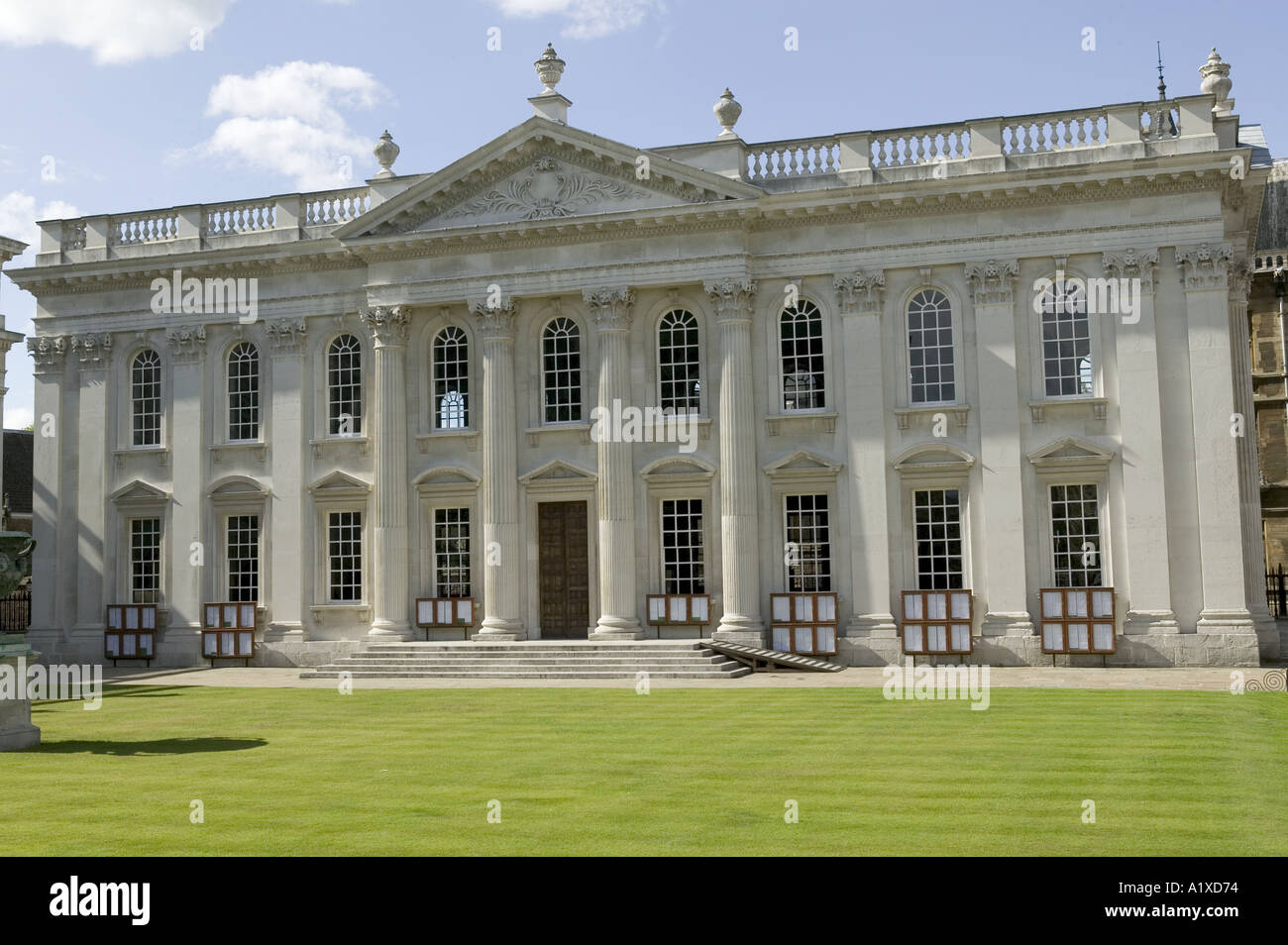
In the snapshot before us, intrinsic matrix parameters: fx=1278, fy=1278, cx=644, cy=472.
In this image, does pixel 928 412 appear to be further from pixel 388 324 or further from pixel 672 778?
pixel 672 778

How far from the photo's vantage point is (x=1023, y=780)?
1285 centimetres

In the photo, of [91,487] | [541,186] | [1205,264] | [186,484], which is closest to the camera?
[1205,264]

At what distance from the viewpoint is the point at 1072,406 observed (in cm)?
2925

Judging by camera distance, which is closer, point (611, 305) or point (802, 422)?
point (802, 422)

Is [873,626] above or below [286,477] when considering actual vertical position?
below

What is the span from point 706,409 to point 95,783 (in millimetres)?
20242

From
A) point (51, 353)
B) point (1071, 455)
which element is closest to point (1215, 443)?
point (1071, 455)

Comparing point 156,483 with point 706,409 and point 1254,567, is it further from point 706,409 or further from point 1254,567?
point 1254,567

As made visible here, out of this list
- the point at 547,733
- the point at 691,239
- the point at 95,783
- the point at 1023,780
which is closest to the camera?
the point at 1023,780

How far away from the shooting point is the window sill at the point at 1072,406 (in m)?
29.0

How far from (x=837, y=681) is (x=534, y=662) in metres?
7.42

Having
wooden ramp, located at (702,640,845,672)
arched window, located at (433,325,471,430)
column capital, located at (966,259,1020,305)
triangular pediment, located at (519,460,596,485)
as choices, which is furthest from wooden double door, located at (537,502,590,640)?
column capital, located at (966,259,1020,305)

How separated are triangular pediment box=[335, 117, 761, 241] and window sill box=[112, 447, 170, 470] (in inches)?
329
